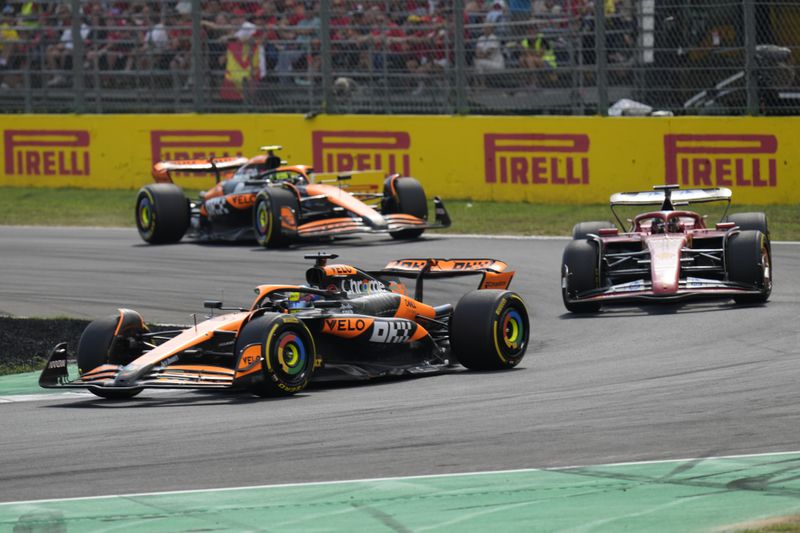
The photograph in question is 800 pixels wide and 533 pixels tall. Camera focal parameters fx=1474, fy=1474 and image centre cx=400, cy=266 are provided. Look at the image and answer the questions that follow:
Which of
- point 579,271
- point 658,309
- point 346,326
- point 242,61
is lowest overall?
point 658,309

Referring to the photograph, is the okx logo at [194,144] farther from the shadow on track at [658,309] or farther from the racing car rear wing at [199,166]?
the shadow on track at [658,309]

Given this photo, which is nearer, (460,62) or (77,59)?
(460,62)

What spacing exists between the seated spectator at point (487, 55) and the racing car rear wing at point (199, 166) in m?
4.17

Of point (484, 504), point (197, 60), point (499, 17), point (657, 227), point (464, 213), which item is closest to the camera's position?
point (484, 504)

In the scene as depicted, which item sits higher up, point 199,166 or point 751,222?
point 199,166

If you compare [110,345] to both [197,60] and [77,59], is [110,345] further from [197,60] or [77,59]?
[77,59]

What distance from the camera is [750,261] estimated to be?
12805 millimetres

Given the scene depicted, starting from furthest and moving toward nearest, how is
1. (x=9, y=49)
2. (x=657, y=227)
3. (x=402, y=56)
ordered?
(x=9, y=49) → (x=402, y=56) → (x=657, y=227)

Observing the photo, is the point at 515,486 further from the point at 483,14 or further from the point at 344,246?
the point at 483,14

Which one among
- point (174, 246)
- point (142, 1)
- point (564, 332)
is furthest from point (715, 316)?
point (142, 1)

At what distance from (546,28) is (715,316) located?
9479mm

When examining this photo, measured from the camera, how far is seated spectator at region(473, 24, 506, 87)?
2183 cm

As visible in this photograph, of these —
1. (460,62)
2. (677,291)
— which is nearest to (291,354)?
(677,291)

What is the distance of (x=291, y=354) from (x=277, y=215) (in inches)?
335
